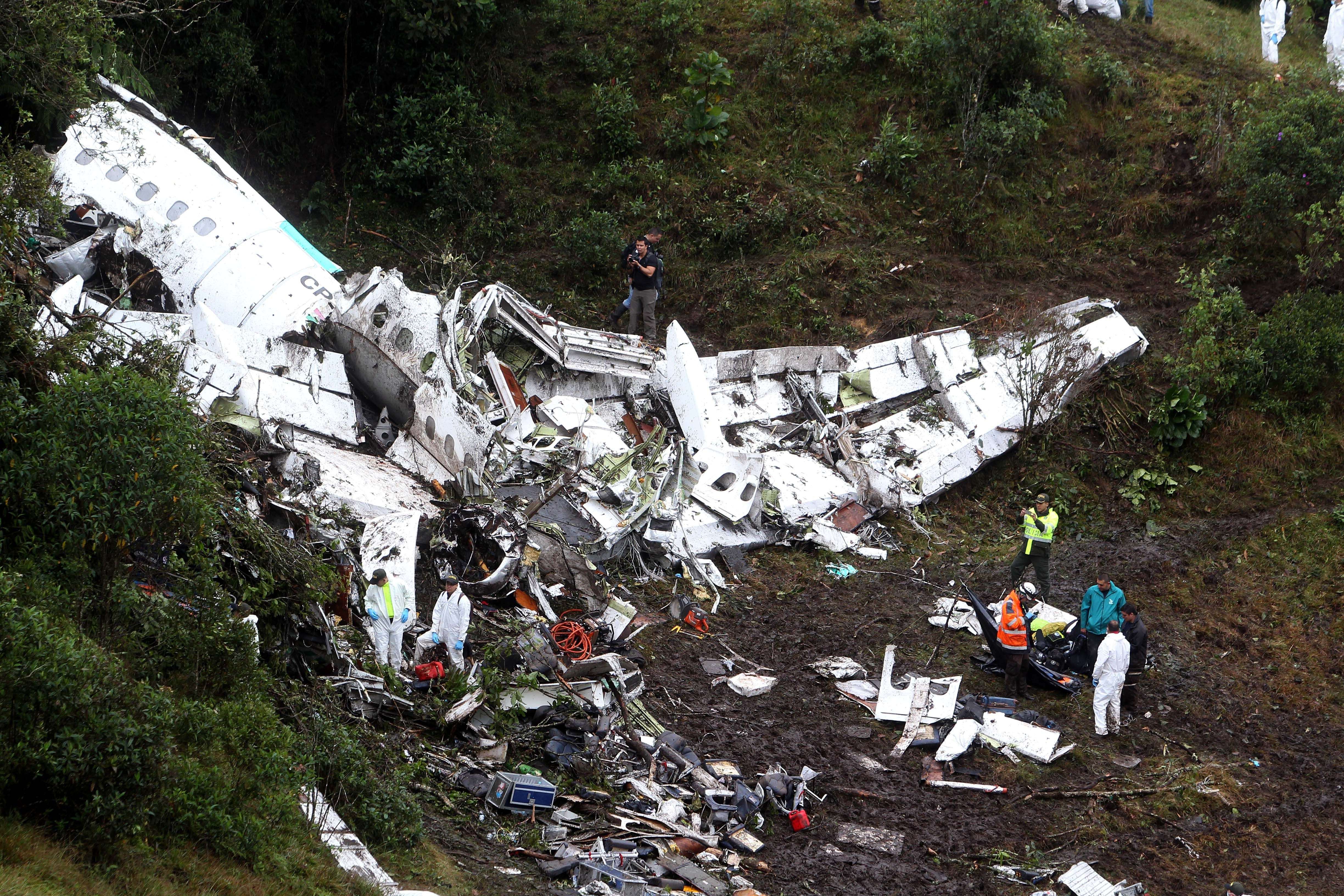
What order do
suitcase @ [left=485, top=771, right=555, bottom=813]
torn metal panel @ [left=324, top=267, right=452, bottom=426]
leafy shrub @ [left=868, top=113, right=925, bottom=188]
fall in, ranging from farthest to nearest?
leafy shrub @ [left=868, top=113, right=925, bottom=188] → torn metal panel @ [left=324, top=267, right=452, bottom=426] → suitcase @ [left=485, top=771, right=555, bottom=813]

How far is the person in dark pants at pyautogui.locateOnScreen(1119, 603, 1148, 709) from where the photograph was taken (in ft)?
29.5

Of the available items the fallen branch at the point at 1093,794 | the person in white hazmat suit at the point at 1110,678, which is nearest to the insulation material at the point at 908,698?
the fallen branch at the point at 1093,794

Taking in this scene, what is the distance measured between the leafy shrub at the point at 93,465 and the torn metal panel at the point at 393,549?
253 centimetres

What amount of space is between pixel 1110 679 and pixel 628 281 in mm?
8681

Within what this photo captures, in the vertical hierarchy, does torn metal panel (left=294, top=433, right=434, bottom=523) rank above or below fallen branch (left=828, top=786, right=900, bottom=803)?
above

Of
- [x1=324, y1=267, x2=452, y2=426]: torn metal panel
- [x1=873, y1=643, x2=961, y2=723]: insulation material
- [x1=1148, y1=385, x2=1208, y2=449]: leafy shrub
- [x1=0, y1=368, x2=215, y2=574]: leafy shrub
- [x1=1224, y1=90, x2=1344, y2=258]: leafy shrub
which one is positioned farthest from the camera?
[x1=1224, y1=90, x2=1344, y2=258]: leafy shrub

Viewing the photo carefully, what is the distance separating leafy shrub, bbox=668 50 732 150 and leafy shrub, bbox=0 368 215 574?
12.7 meters

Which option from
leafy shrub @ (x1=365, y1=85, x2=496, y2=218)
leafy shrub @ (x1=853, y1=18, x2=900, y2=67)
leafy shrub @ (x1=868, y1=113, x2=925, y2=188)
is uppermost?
leafy shrub @ (x1=853, y1=18, x2=900, y2=67)

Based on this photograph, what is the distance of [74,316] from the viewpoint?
25.9 feet

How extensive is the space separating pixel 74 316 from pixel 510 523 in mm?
3755

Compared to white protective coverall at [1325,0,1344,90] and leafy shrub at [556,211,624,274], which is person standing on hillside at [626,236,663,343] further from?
white protective coverall at [1325,0,1344,90]

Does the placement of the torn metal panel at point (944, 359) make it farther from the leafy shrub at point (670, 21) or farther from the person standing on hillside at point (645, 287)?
the leafy shrub at point (670, 21)

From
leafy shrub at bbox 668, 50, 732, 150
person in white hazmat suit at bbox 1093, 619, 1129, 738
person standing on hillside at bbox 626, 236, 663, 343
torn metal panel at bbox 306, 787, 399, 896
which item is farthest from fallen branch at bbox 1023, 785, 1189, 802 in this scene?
leafy shrub at bbox 668, 50, 732, 150

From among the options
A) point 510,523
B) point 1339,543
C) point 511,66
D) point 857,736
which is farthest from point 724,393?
point 511,66
